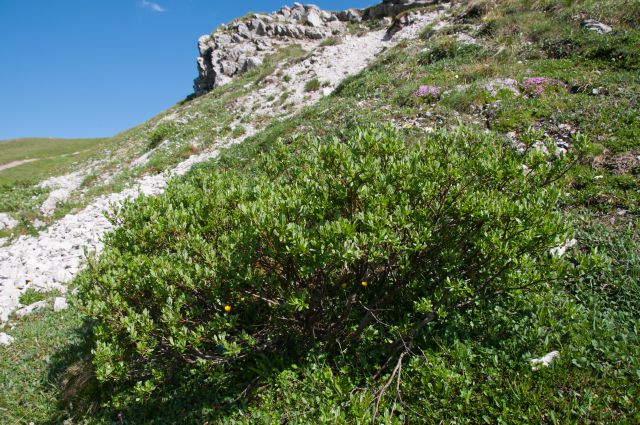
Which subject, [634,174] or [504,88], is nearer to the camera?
[634,174]

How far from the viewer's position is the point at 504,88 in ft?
39.8

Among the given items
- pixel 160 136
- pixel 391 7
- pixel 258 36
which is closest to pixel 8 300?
pixel 160 136

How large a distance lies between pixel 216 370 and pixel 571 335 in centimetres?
493

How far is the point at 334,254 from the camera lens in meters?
3.55

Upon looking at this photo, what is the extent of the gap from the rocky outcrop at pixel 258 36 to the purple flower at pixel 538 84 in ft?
101

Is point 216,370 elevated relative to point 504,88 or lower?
lower

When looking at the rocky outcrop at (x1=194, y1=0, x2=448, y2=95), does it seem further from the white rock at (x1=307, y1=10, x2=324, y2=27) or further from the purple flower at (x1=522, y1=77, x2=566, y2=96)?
the purple flower at (x1=522, y1=77, x2=566, y2=96)

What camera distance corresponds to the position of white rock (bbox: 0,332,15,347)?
790cm

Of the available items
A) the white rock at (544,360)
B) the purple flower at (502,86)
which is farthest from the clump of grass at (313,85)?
the white rock at (544,360)

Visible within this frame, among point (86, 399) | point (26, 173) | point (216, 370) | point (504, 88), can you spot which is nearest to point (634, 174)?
point (504, 88)

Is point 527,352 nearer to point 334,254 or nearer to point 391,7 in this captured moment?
point 334,254

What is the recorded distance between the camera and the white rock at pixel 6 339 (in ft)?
25.9

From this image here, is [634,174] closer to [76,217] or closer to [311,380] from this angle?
[311,380]

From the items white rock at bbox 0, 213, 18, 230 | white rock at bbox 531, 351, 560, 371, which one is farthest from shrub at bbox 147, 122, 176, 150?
white rock at bbox 531, 351, 560, 371
